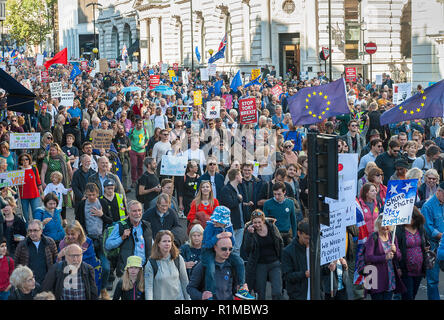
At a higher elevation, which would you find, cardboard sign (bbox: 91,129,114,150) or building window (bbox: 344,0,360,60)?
building window (bbox: 344,0,360,60)

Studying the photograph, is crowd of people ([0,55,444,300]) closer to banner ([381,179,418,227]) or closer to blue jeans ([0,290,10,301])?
blue jeans ([0,290,10,301])

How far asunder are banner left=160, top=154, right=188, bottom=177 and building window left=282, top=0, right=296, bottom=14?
33347 mm

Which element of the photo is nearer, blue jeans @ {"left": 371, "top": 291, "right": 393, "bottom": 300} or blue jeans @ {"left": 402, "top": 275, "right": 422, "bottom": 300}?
blue jeans @ {"left": 371, "top": 291, "right": 393, "bottom": 300}

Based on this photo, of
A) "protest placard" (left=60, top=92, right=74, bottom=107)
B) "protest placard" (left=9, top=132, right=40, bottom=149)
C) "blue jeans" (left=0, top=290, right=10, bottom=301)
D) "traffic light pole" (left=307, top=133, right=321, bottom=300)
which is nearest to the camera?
"traffic light pole" (left=307, top=133, right=321, bottom=300)

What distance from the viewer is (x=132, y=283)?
7820 mm

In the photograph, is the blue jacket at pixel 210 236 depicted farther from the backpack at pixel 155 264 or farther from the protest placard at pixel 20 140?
the protest placard at pixel 20 140

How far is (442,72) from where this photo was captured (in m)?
31.2

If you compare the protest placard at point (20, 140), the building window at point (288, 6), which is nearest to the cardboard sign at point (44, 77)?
the building window at point (288, 6)

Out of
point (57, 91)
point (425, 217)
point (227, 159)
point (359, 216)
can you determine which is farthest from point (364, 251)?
point (57, 91)

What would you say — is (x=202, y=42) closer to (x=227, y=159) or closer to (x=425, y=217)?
(x=227, y=159)

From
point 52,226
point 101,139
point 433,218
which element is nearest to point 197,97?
point 101,139

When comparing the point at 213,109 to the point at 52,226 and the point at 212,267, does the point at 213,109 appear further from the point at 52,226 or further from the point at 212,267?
the point at 212,267

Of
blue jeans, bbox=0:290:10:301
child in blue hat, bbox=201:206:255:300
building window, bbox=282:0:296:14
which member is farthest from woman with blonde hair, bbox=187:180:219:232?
building window, bbox=282:0:296:14

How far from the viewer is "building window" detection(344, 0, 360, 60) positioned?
4397cm
